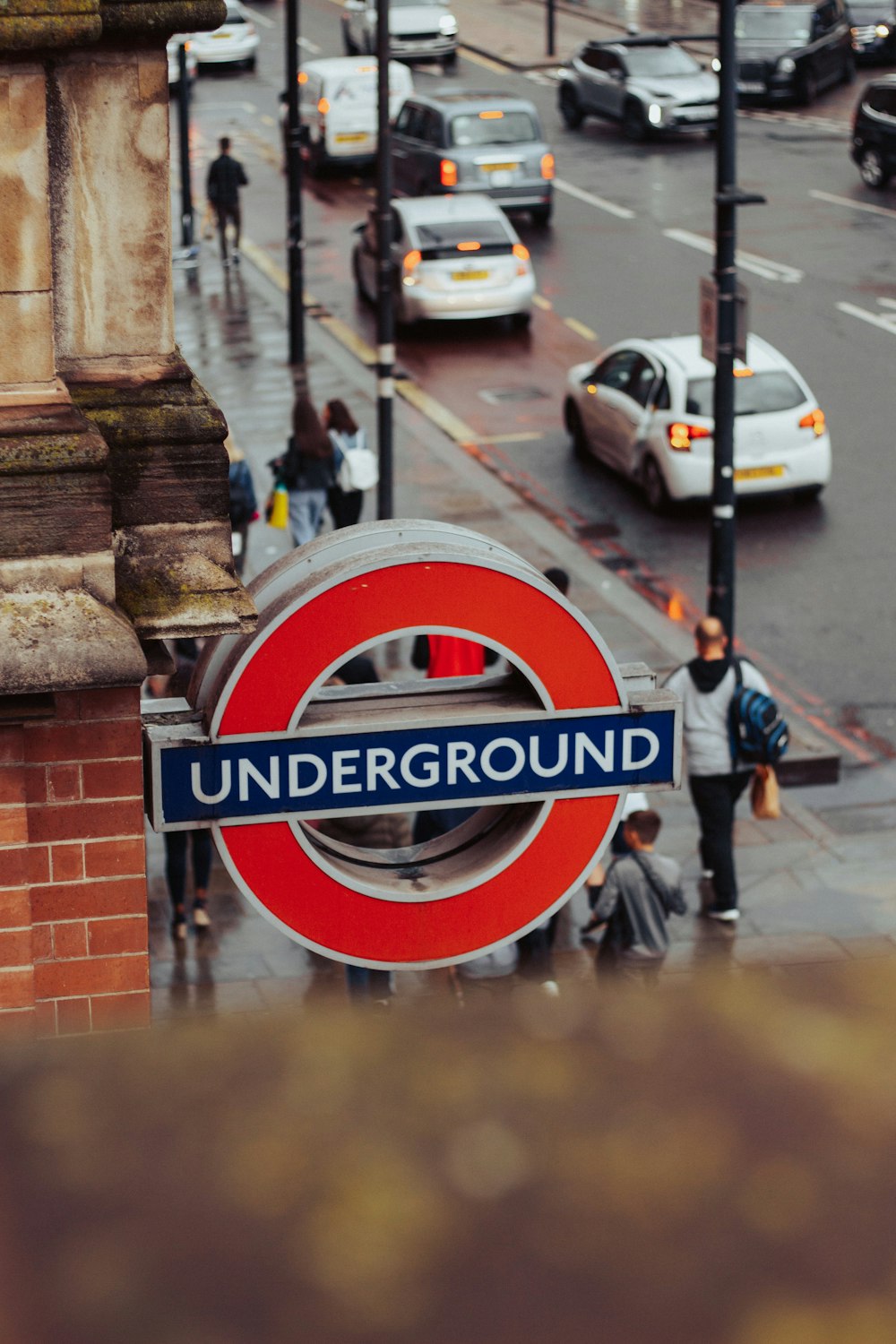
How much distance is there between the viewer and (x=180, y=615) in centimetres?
510

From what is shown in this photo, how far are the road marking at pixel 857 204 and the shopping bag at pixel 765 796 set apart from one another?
76.8ft

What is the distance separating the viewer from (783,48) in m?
43.5

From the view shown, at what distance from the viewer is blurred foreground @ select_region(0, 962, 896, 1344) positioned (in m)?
1.63

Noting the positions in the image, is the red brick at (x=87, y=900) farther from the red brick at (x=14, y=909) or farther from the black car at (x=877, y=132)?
the black car at (x=877, y=132)

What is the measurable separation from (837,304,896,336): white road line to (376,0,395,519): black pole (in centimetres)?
1049

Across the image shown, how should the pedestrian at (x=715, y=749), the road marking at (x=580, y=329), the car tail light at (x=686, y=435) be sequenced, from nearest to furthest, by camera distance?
1. the pedestrian at (x=715, y=749)
2. the car tail light at (x=686, y=435)
3. the road marking at (x=580, y=329)

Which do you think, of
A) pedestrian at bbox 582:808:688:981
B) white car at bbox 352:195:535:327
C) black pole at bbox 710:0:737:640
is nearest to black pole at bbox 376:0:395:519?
black pole at bbox 710:0:737:640

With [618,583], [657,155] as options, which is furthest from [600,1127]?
[657,155]

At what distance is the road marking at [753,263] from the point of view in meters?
29.2

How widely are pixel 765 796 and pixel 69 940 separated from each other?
6.53m

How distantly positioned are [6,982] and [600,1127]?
356 centimetres

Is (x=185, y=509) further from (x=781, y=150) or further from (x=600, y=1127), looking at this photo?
(x=781, y=150)

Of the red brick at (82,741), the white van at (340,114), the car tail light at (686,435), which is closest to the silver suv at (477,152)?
the white van at (340,114)

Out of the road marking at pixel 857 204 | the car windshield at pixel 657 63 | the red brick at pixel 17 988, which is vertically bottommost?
the road marking at pixel 857 204
